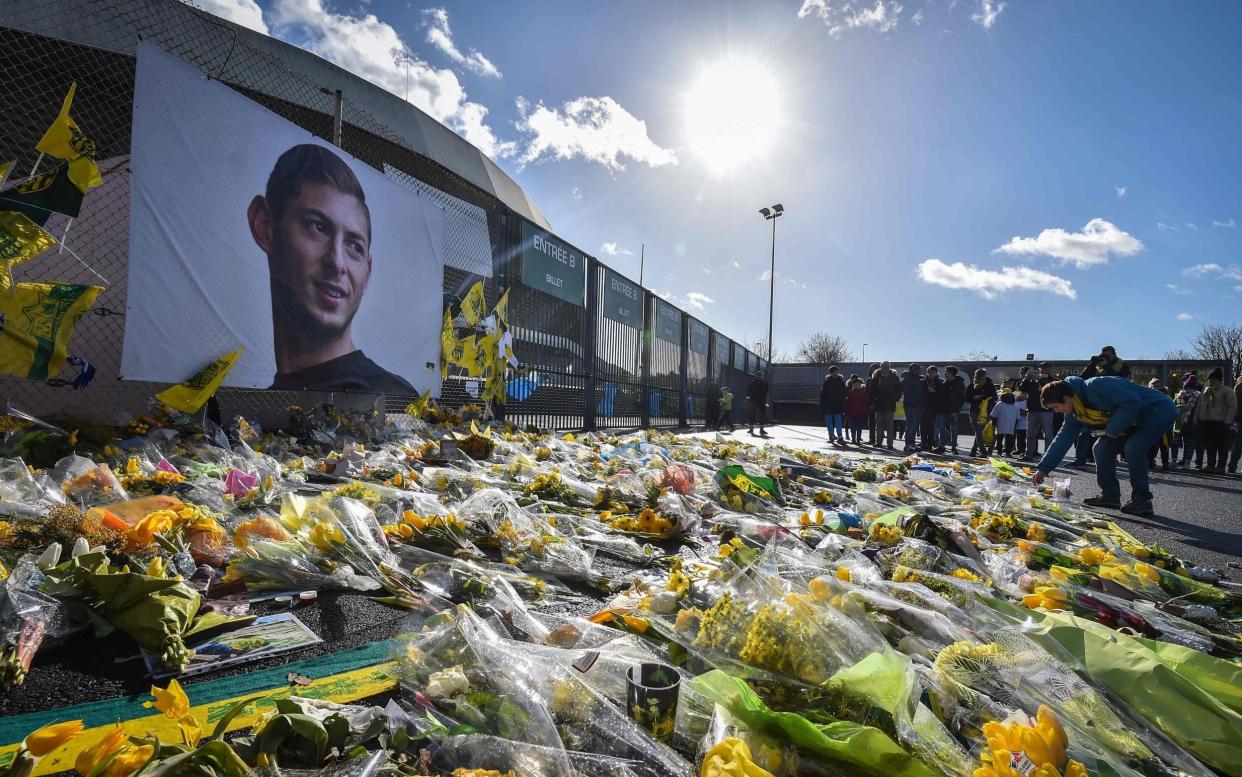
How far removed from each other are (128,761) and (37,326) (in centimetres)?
469

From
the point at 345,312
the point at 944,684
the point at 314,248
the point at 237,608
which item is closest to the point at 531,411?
the point at 345,312

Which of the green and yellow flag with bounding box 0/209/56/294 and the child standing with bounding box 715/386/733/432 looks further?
the child standing with bounding box 715/386/733/432

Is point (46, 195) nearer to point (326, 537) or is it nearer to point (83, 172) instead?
point (83, 172)

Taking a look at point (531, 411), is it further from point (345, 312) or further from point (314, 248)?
point (314, 248)

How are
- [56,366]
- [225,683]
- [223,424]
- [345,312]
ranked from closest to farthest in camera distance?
[225,683] < [56,366] < [223,424] < [345,312]

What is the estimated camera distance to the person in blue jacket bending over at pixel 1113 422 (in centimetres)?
468

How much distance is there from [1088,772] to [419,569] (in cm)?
203

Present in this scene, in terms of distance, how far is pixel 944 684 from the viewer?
124 centimetres

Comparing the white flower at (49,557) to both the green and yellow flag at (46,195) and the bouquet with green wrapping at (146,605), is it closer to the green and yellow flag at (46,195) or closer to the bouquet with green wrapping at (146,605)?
the bouquet with green wrapping at (146,605)

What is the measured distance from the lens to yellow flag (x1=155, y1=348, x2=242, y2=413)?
4805mm

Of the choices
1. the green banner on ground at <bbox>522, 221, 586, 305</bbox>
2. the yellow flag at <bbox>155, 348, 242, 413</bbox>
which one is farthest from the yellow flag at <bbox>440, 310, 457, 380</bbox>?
the yellow flag at <bbox>155, 348, 242, 413</bbox>

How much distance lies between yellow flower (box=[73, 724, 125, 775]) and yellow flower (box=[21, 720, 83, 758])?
37mm

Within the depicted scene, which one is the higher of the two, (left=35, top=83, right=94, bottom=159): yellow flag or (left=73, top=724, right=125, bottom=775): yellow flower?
(left=35, top=83, right=94, bottom=159): yellow flag

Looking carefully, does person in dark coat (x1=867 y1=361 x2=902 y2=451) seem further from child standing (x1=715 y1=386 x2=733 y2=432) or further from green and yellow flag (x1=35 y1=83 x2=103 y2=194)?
green and yellow flag (x1=35 y1=83 x2=103 y2=194)
